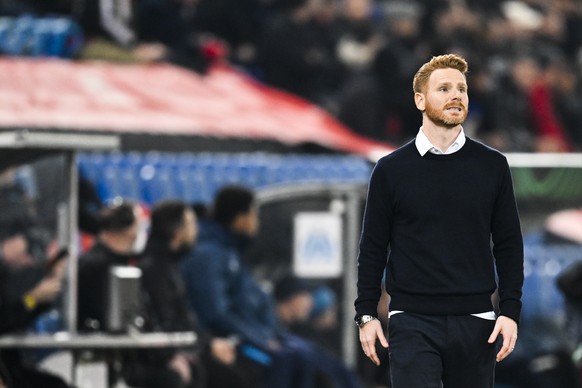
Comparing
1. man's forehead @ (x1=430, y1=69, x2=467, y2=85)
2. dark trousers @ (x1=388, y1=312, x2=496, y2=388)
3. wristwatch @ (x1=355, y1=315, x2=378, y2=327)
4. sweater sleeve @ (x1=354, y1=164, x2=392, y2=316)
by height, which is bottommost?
dark trousers @ (x1=388, y1=312, x2=496, y2=388)

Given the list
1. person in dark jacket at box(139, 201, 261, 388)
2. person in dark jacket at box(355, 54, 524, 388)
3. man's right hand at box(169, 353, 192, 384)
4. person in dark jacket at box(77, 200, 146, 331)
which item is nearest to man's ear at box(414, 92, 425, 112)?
person in dark jacket at box(355, 54, 524, 388)

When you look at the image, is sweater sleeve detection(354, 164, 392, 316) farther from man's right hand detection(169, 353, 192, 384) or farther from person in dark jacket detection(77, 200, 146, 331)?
man's right hand detection(169, 353, 192, 384)

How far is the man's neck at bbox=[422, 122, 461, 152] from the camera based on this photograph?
6566 millimetres

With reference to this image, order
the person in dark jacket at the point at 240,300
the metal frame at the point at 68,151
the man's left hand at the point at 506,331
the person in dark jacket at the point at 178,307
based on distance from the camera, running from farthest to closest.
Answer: the person in dark jacket at the point at 240,300, the person in dark jacket at the point at 178,307, the metal frame at the point at 68,151, the man's left hand at the point at 506,331

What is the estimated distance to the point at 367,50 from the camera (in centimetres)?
1952

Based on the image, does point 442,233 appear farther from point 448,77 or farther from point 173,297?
point 173,297

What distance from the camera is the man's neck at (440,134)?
6.57m

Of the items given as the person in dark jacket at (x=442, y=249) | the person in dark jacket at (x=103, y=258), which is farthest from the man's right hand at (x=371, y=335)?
the person in dark jacket at (x=103, y=258)

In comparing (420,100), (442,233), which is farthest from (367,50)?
(442,233)

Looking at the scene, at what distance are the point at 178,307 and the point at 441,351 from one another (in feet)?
14.5

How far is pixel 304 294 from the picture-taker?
12102mm

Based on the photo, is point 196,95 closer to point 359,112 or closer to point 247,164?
point 359,112

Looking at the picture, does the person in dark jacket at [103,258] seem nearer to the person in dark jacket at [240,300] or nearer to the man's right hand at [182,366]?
the man's right hand at [182,366]

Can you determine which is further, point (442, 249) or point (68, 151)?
point (68, 151)
